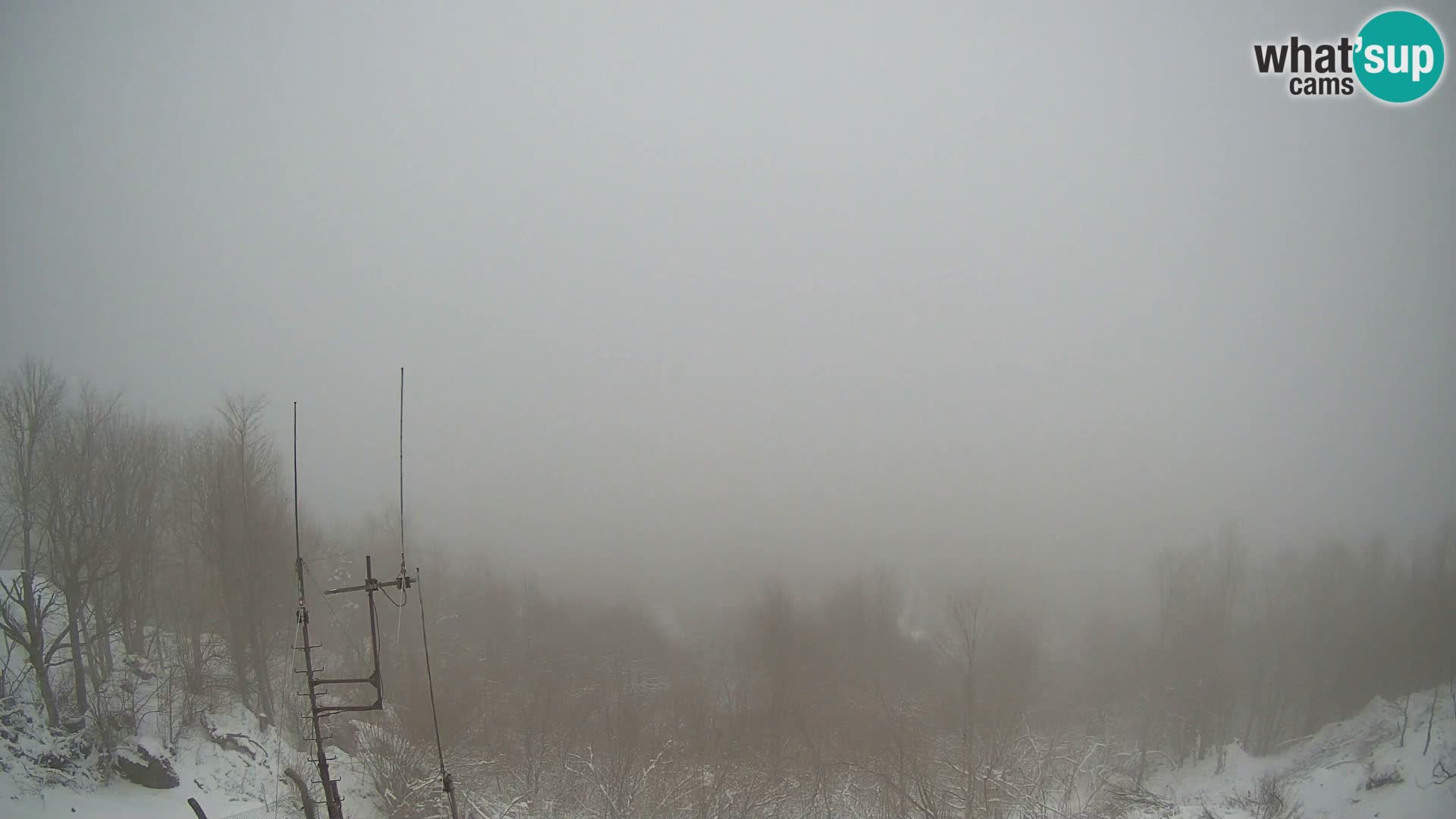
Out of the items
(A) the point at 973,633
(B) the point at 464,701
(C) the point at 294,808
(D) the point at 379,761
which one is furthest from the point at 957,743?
(C) the point at 294,808

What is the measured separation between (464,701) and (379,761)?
8.38 m

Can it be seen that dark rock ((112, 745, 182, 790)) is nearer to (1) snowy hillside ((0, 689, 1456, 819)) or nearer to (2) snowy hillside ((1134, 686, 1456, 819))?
(1) snowy hillside ((0, 689, 1456, 819))

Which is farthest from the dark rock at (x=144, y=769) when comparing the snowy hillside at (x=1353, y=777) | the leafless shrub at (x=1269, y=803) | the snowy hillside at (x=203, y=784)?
the leafless shrub at (x=1269, y=803)

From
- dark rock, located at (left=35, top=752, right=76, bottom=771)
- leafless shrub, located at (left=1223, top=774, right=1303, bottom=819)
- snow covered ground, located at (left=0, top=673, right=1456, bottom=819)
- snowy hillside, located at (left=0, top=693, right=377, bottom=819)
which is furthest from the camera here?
leafless shrub, located at (left=1223, top=774, right=1303, bottom=819)

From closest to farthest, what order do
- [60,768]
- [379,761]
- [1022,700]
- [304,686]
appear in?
[60,768]
[379,761]
[304,686]
[1022,700]

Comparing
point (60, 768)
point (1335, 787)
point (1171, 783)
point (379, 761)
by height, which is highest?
point (60, 768)

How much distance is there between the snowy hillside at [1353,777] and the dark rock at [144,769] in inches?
1058

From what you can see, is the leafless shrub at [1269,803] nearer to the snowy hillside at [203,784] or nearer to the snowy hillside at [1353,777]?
the snowy hillside at [1353,777]

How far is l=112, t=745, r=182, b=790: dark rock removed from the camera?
1603 cm

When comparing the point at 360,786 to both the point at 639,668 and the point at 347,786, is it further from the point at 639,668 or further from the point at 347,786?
the point at 639,668

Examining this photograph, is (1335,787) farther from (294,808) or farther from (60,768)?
(60,768)

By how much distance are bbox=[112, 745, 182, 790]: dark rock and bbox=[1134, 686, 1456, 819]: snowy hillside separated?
2687cm

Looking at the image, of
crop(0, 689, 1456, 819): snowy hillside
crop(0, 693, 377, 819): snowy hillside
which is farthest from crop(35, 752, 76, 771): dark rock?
crop(0, 689, 1456, 819): snowy hillside

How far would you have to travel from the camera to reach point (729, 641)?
39.5m
